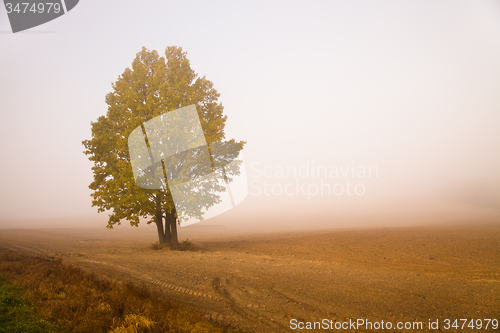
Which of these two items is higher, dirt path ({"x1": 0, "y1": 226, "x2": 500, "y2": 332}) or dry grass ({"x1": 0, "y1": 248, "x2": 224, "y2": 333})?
dry grass ({"x1": 0, "y1": 248, "x2": 224, "y2": 333})

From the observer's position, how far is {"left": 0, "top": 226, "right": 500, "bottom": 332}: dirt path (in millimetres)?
7359

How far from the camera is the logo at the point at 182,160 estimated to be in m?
18.5

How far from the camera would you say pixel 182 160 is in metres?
19.1

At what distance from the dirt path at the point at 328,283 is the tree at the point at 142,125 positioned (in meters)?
4.41

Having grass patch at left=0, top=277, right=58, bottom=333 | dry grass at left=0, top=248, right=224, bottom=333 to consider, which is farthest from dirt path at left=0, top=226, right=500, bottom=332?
grass patch at left=0, top=277, right=58, bottom=333

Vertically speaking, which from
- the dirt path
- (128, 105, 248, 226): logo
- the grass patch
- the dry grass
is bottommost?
the dirt path

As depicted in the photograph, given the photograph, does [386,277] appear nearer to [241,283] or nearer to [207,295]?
[241,283]

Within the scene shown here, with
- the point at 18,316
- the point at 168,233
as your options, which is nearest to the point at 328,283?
the point at 18,316

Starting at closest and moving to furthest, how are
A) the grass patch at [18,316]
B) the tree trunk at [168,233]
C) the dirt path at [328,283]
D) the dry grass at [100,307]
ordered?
1. the grass patch at [18,316]
2. the dry grass at [100,307]
3. the dirt path at [328,283]
4. the tree trunk at [168,233]

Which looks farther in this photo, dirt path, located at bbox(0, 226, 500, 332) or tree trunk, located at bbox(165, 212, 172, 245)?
Result: tree trunk, located at bbox(165, 212, 172, 245)

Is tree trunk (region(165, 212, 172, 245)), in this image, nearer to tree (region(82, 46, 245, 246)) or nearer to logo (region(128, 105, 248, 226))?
tree (region(82, 46, 245, 246))

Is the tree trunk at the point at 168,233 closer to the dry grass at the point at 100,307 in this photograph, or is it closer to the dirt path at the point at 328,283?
the dirt path at the point at 328,283

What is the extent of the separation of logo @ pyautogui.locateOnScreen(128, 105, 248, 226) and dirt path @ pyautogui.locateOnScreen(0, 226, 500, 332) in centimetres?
426

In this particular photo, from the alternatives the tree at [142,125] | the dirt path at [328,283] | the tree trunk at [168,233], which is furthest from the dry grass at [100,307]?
the tree trunk at [168,233]
